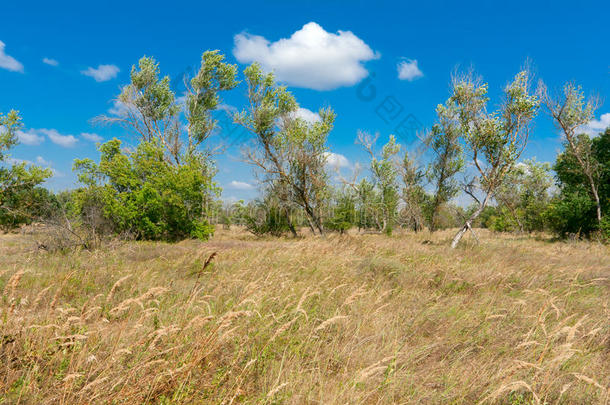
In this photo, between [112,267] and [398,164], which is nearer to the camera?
[112,267]

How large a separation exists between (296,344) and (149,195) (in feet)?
60.4

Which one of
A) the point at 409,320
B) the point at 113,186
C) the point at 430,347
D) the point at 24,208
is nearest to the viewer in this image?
the point at 430,347

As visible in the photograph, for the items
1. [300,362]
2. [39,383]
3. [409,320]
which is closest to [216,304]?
[300,362]

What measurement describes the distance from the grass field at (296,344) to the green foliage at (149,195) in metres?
13.5

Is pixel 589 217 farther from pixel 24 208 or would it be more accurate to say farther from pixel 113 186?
pixel 24 208

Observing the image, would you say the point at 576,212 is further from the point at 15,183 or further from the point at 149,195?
the point at 15,183

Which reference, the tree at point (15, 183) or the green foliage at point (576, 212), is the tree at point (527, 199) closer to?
the green foliage at point (576, 212)

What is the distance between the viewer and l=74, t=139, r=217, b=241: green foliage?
18703 mm


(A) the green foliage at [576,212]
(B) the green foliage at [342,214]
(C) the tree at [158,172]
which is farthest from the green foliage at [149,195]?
(A) the green foliage at [576,212]

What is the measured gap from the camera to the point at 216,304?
4.12 m

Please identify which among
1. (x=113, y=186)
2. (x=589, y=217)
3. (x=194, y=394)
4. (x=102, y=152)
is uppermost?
(x=102, y=152)

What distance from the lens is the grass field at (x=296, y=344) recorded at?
226 centimetres

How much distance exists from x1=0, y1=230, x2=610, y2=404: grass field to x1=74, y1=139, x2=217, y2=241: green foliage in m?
13.5

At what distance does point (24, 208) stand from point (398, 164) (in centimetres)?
2988
